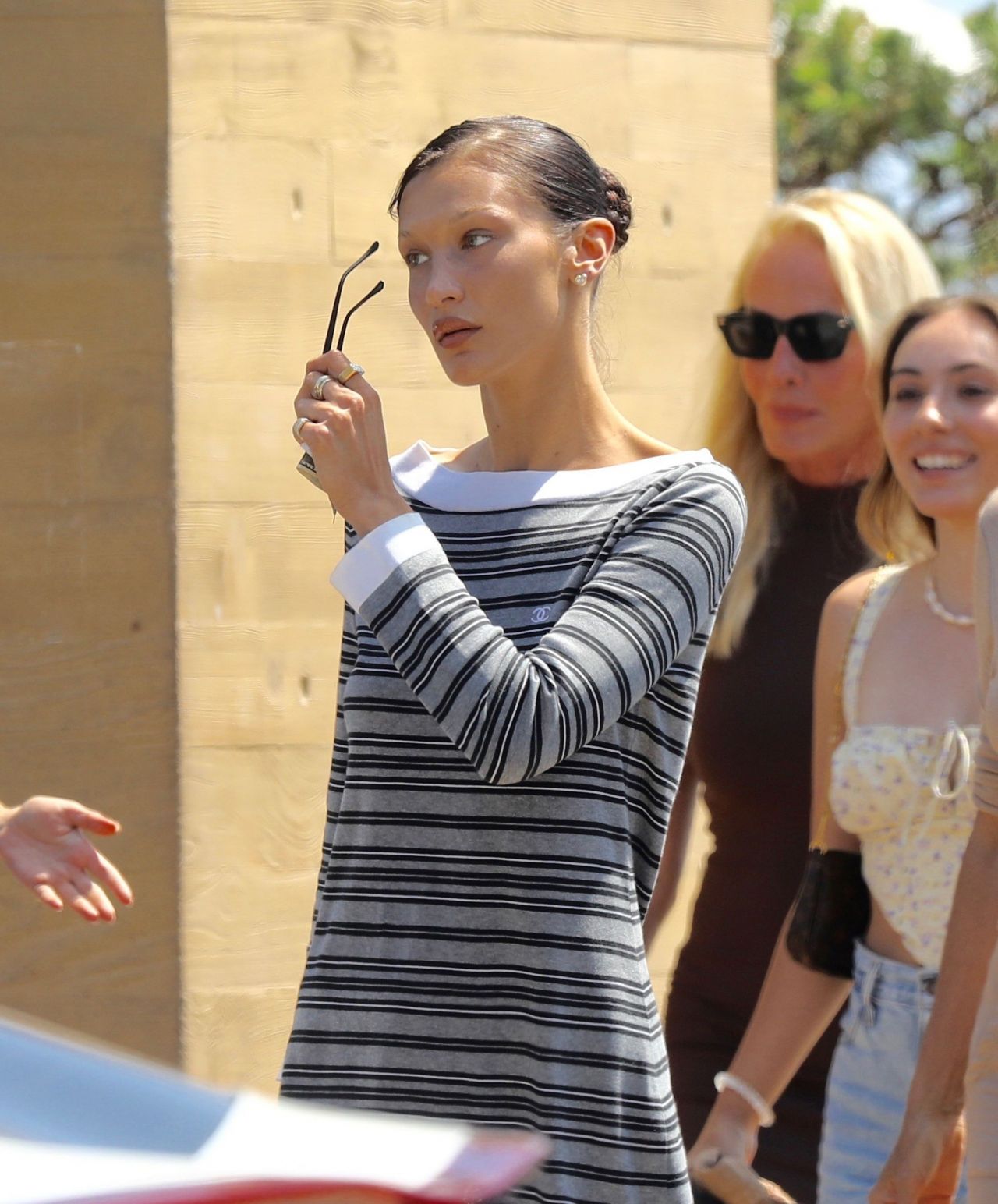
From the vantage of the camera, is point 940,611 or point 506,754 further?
point 940,611

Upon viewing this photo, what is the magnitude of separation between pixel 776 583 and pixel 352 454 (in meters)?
1.56

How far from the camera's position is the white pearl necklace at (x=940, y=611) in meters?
3.17

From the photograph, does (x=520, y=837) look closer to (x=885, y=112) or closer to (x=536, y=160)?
(x=536, y=160)

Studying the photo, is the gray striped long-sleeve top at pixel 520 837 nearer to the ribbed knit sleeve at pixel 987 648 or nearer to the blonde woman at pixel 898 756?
the ribbed knit sleeve at pixel 987 648

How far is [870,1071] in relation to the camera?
9.99 ft

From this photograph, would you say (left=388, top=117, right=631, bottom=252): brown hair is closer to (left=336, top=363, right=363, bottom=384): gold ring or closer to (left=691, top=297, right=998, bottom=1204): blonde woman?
(left=336, top=363, right=363, bottom=384): gold ring

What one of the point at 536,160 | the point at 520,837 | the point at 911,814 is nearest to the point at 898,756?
the point at 911,814

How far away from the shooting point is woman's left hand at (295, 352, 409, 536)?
2.42 m

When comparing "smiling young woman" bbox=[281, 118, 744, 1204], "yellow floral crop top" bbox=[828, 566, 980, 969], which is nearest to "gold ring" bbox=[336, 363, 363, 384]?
"smiling young woman" bbox=[281, 118, 744, 1204]

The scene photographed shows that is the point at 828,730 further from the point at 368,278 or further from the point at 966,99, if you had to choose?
the point at 966,99

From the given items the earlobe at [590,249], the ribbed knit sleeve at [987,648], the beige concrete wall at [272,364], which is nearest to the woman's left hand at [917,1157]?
the ribbed knit sleeve at [987,648]

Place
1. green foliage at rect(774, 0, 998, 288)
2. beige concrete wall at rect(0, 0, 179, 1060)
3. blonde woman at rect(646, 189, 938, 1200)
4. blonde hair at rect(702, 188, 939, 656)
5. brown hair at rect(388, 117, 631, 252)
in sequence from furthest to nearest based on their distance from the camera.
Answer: green foliage at rect(774, 0, 998, 288), beige concrete wall at rect(0, 0, 179, 1060), blonde hair at rect(702, 188, 939, 656), blonde woman at rect(646, 189, 938, 1200), brown hair at rect(388, 117, 631, 252)

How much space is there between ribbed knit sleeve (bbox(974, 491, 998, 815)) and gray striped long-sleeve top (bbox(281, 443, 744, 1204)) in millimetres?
425

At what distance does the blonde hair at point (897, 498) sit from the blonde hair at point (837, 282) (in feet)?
1.06
